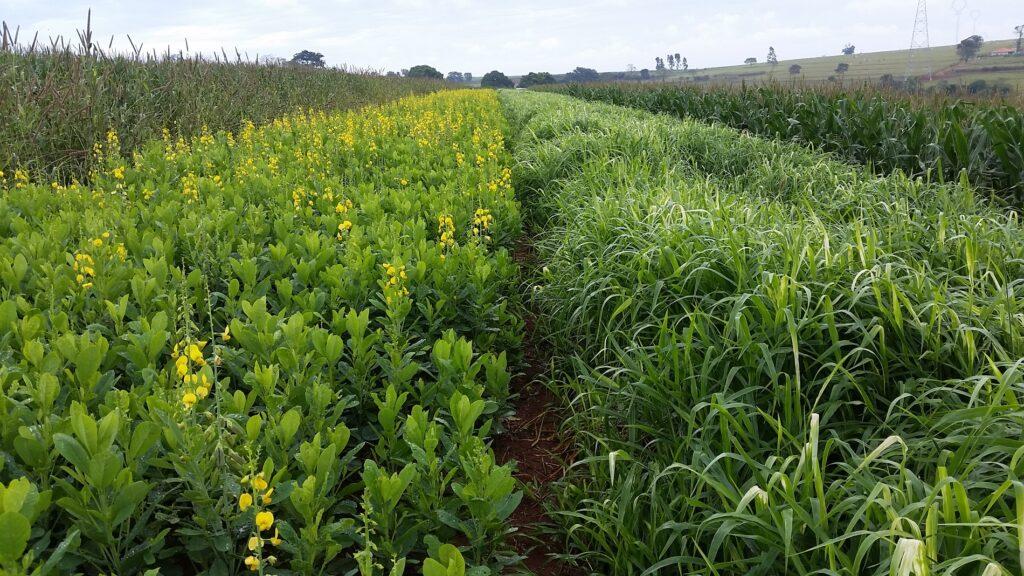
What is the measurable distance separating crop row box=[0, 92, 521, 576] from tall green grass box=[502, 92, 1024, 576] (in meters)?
0.49

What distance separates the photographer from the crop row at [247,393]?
1553 mm

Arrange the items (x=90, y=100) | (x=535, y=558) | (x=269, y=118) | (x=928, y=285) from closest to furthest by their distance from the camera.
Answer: (x=535, y=558) → (x=928, y=285) → (x=90, y=100) → (x=269, y=118)

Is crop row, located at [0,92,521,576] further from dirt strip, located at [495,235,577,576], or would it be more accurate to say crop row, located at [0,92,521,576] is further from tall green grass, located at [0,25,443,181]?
tall green grass, located at [0,25,443,181]

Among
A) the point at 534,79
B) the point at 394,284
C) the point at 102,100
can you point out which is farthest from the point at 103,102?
the point at 534,79

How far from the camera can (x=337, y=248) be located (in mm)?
3447

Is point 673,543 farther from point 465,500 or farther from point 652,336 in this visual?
point 652,336

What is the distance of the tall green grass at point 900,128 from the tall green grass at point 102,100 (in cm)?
899

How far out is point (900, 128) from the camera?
851cm

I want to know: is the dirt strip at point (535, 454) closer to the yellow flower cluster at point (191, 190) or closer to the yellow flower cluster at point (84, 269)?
the yellow flower cluster at point (84, 269)

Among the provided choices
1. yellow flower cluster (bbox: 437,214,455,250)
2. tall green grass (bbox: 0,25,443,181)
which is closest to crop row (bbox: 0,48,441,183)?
tall green grass (bbox: 0,25,443,181)

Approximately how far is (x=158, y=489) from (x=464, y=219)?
275cm

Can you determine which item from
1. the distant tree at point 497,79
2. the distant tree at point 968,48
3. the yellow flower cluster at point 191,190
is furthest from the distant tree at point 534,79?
the yellow flower cluster at point 191,190

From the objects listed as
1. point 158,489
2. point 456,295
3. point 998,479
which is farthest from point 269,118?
point 998,479

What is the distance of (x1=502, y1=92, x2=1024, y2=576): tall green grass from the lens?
174 centimetres
